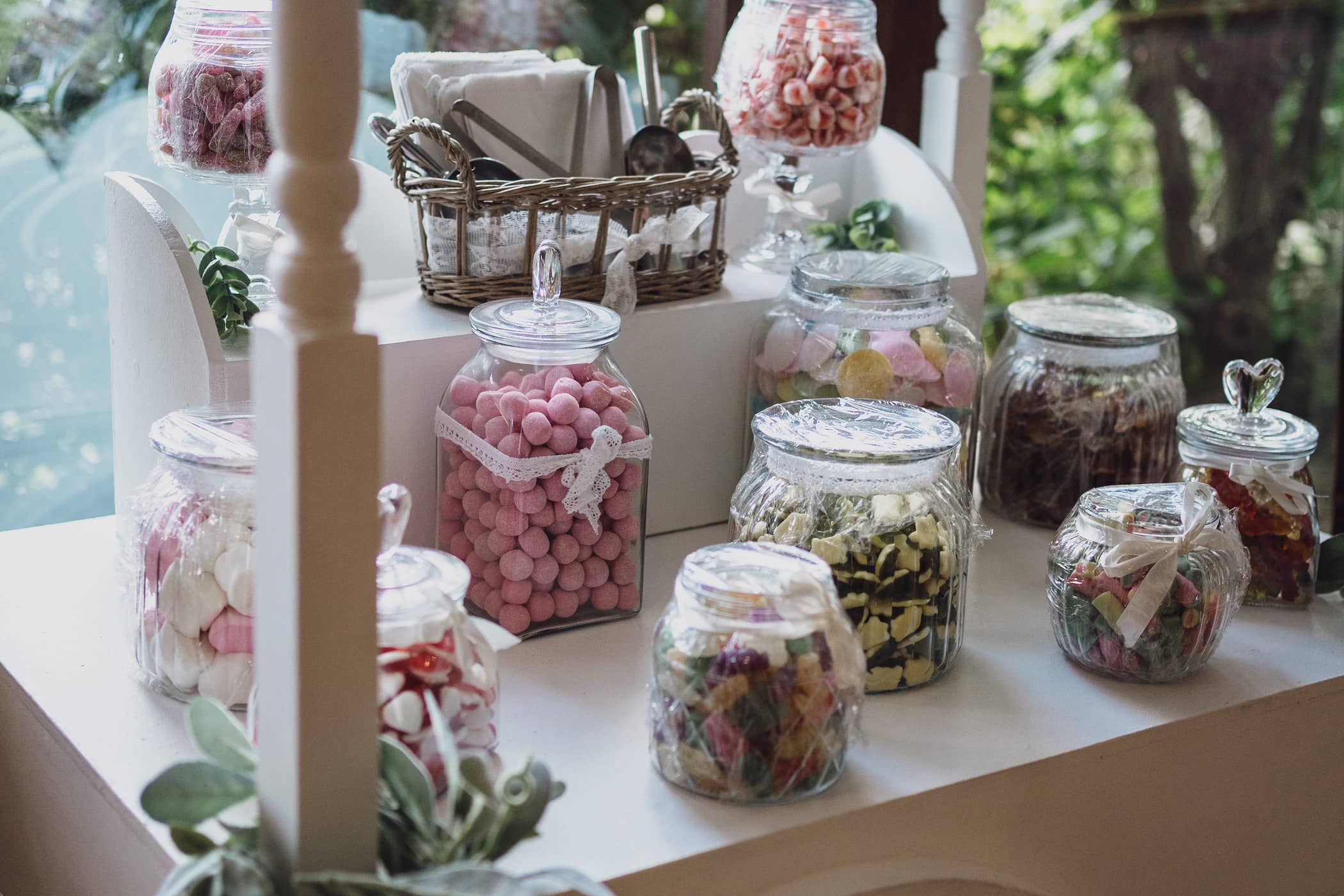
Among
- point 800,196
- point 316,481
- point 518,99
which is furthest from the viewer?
point 800,196

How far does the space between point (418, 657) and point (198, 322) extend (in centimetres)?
37

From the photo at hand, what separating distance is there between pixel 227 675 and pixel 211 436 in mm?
158

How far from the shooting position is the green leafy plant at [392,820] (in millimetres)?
687

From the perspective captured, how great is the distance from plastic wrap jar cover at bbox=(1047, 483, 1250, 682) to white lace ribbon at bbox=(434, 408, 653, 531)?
328 millimetres

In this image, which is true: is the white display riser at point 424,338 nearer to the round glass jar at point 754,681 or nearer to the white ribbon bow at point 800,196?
the white ribbon bow at point 800,196

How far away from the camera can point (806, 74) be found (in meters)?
1.30

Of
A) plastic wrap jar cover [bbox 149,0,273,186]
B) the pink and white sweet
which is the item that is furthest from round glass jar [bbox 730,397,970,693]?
plastic wrap jar cover [bbox 149,0,273,186]

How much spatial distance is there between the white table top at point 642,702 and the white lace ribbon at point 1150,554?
2.5 inches

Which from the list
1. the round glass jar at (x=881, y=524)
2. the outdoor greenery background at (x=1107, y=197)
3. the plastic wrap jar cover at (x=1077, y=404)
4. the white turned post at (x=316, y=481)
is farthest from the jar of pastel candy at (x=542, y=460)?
the outdoor greenery background at (x=1107, y=197)

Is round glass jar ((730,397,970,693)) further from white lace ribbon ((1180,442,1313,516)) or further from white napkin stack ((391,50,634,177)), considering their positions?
white napkin stack ((391,50,634,177))

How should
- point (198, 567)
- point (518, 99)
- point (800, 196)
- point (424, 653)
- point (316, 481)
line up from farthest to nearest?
point (800, 196) → point (518, 99) → point (198, 567) → point (424, 653) → point (316, 481)

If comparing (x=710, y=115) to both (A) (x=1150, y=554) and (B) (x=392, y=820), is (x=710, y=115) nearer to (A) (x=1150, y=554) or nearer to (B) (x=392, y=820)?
(A) (x=1150, y=554)

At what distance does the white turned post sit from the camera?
0.63 meters

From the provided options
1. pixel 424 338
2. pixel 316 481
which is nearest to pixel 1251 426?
pixel 424 338
